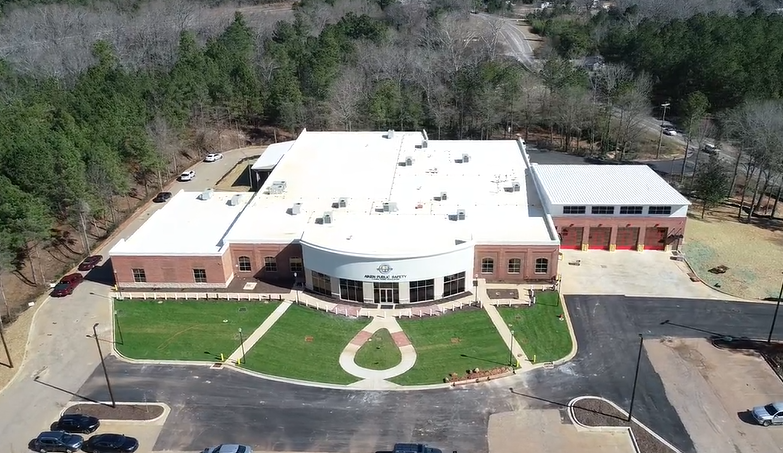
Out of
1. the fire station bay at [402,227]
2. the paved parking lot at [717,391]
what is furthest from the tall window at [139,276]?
the paved parking lot at [717,391]

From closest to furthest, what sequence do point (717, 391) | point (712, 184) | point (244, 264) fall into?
point (717, 391), point (244, 264), point (712, 184)

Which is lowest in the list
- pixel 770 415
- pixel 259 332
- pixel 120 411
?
pixel 120 411

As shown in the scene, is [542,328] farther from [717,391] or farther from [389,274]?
[389,274]

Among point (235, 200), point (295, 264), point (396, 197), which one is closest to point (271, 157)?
point (235, 200)

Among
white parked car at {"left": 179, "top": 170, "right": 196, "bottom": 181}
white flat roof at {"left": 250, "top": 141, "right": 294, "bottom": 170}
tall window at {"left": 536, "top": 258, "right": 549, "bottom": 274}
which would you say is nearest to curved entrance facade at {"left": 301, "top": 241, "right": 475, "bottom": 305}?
tall window at {"left": 536, "top": 258, "right": 549, "bottom": 274}

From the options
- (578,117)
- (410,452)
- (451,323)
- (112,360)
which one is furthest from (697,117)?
(112,360)

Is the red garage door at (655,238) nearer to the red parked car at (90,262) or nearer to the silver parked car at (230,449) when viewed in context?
the silver parked car at (230,449)

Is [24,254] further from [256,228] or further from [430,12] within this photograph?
[430,12]
